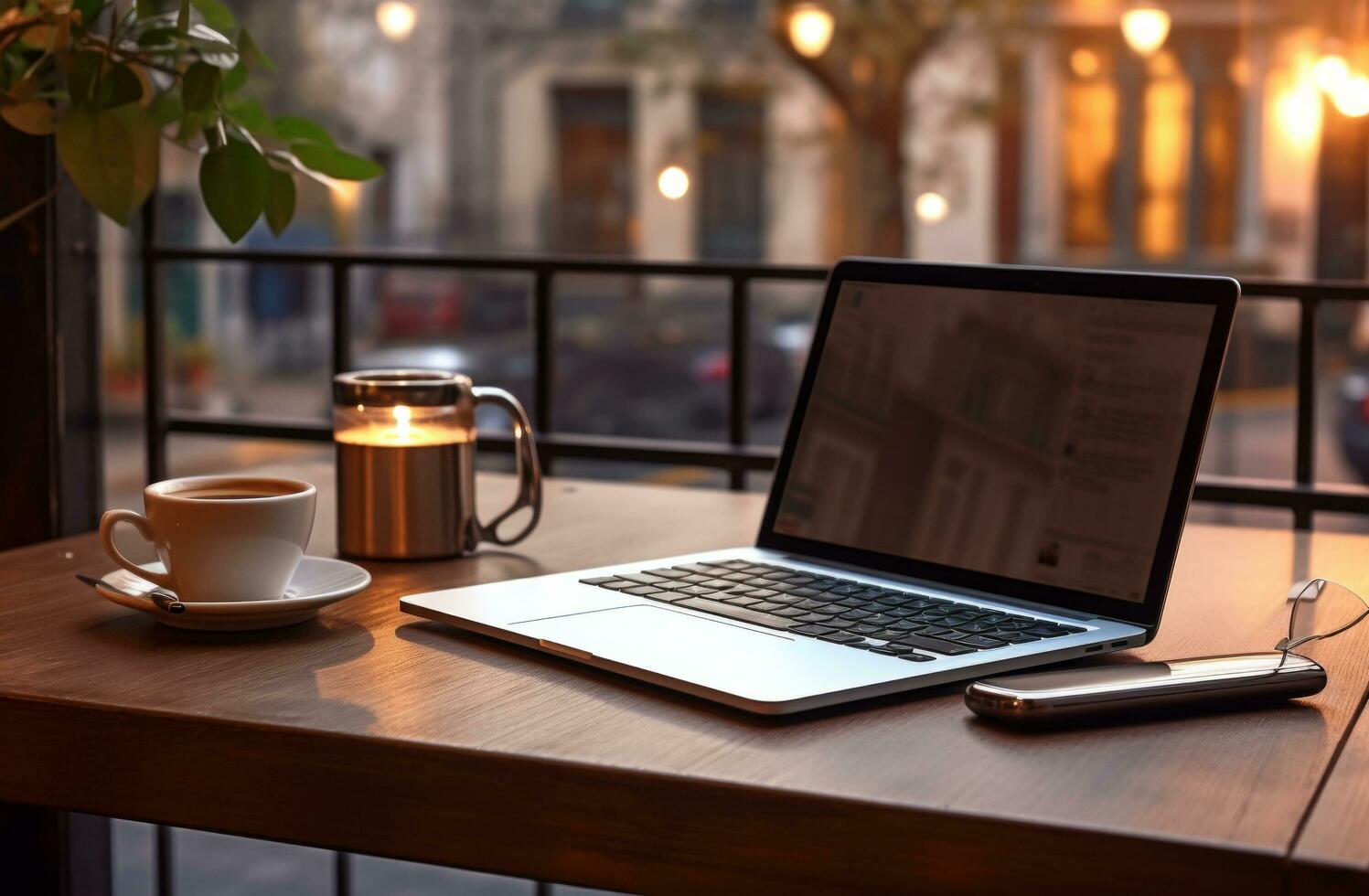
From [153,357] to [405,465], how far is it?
2.81ft

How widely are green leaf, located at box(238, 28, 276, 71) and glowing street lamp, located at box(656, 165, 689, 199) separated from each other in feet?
20.6

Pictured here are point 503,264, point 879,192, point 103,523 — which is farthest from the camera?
point 879,192

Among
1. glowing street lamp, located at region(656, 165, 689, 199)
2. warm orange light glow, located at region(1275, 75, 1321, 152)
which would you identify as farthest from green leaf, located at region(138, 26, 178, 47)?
warm orange light glow, located at region(1275, 75, 1321, 152)

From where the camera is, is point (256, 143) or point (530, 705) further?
point (256, 143)

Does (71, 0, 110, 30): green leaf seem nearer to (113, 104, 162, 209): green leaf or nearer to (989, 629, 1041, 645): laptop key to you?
(113, 104, 162, 209): green leaf

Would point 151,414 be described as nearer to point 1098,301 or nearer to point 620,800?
point 1098,301

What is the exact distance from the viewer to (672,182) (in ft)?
24.9

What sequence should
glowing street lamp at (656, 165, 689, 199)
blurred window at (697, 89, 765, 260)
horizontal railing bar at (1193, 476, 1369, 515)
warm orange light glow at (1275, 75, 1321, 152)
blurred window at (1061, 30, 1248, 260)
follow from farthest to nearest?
blurred window at (1061, 30, 1248, 260), warm orange light glow at (1275, 75, 1321, 152), blurred window at (697, 89, 765, 260), glowing street lamp at (656, 165, 689, 199), horizontal railing bar at (1193, 476, 1369, 515)

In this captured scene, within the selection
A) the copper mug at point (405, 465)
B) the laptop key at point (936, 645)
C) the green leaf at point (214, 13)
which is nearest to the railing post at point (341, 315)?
the green leaf at point (214, 13)

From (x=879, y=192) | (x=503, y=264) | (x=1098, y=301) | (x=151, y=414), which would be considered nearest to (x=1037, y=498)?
(x=1098, y=301)

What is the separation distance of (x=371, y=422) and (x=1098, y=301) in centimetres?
44

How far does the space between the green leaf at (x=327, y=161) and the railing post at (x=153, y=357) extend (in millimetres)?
789

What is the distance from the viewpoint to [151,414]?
5.60 feet

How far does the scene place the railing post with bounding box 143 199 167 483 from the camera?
1.70 m
